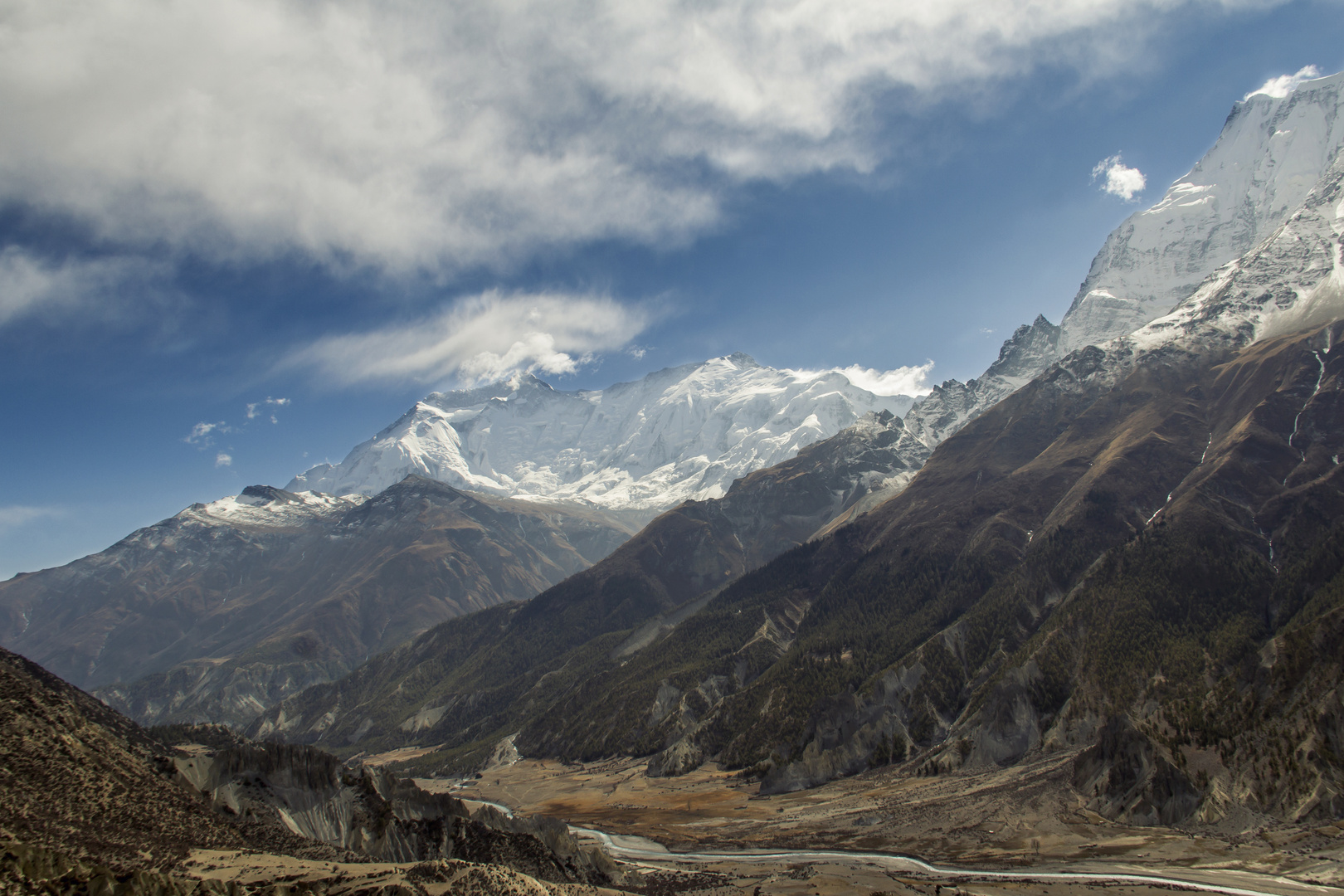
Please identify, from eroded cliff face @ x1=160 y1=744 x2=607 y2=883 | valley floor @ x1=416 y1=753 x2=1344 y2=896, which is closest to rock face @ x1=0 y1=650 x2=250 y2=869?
eroded cliff face @ x1=160 y1=744 x2=607 y2=883

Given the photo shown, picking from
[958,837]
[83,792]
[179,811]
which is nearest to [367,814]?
[179,811]

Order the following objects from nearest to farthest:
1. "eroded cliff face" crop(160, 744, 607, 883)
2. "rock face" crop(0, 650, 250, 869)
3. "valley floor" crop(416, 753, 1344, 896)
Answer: "rock face" crop(0, 650, 250, 869) < "eroded cliff face" crop(160, 744, 607, 883) < "valley floor" crop(416, 753, 1344, 896)

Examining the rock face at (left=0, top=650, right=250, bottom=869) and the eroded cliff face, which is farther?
the eroded cliff face

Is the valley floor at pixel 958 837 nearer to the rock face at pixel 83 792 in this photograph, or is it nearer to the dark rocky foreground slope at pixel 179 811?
the dark rocky foreground slope at pixel 179 811

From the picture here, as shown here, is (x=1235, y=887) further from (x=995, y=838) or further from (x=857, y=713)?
(x=857, y=713)

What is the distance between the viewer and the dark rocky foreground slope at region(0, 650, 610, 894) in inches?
1950

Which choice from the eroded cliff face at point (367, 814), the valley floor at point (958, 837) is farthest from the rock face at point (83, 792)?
the valley floor at point (958, 837)

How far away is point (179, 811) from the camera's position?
209 feet

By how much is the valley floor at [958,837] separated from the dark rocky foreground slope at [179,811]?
23872 millimetres

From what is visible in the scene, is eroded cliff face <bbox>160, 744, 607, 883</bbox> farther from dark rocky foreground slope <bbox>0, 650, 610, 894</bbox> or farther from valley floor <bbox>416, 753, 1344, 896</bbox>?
valley floor <bbox>416, 753, 1344, 896</bbox>

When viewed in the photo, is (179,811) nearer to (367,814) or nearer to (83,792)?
(83,792)

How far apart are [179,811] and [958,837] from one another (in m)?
103

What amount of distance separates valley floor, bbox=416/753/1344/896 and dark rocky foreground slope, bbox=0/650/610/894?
23872 mm

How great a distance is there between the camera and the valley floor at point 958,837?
85.4 meters
